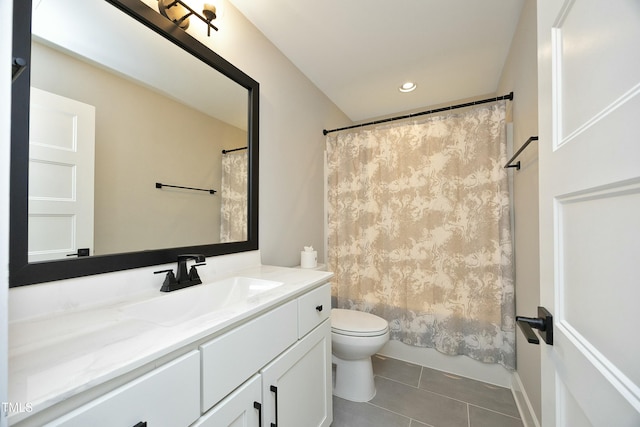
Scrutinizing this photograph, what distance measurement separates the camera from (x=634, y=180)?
13.6 inches

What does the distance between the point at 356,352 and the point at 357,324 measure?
0.56ft

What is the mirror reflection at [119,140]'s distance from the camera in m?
A: 0.79

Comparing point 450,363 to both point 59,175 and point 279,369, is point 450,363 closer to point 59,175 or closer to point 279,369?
point 279,369

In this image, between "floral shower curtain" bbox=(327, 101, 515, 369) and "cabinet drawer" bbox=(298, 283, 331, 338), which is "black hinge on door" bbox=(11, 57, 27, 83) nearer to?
"cabinet drawer" bbox=(298, 283, 331, 338)

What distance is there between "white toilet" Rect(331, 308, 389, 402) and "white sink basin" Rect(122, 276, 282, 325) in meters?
0.76

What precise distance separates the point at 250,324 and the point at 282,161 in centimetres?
126

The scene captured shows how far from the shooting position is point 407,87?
2.28m

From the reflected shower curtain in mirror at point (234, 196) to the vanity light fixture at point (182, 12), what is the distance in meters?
0.62

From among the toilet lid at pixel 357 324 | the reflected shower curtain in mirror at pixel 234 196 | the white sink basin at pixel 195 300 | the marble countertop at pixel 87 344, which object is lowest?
the toilet lid at pixel 357 324

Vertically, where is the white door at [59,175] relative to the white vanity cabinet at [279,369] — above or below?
above

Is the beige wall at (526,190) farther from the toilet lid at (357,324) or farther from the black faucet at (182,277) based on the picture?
the black faucet at (182,277)

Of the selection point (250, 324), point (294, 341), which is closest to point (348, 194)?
point (294, 341)

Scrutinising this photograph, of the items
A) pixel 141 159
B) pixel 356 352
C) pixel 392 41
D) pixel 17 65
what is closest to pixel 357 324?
pixel 356 352

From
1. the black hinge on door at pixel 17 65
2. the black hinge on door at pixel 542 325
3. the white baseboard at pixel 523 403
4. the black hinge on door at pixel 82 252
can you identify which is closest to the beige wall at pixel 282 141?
the black hinge on door at pixel 82 252
